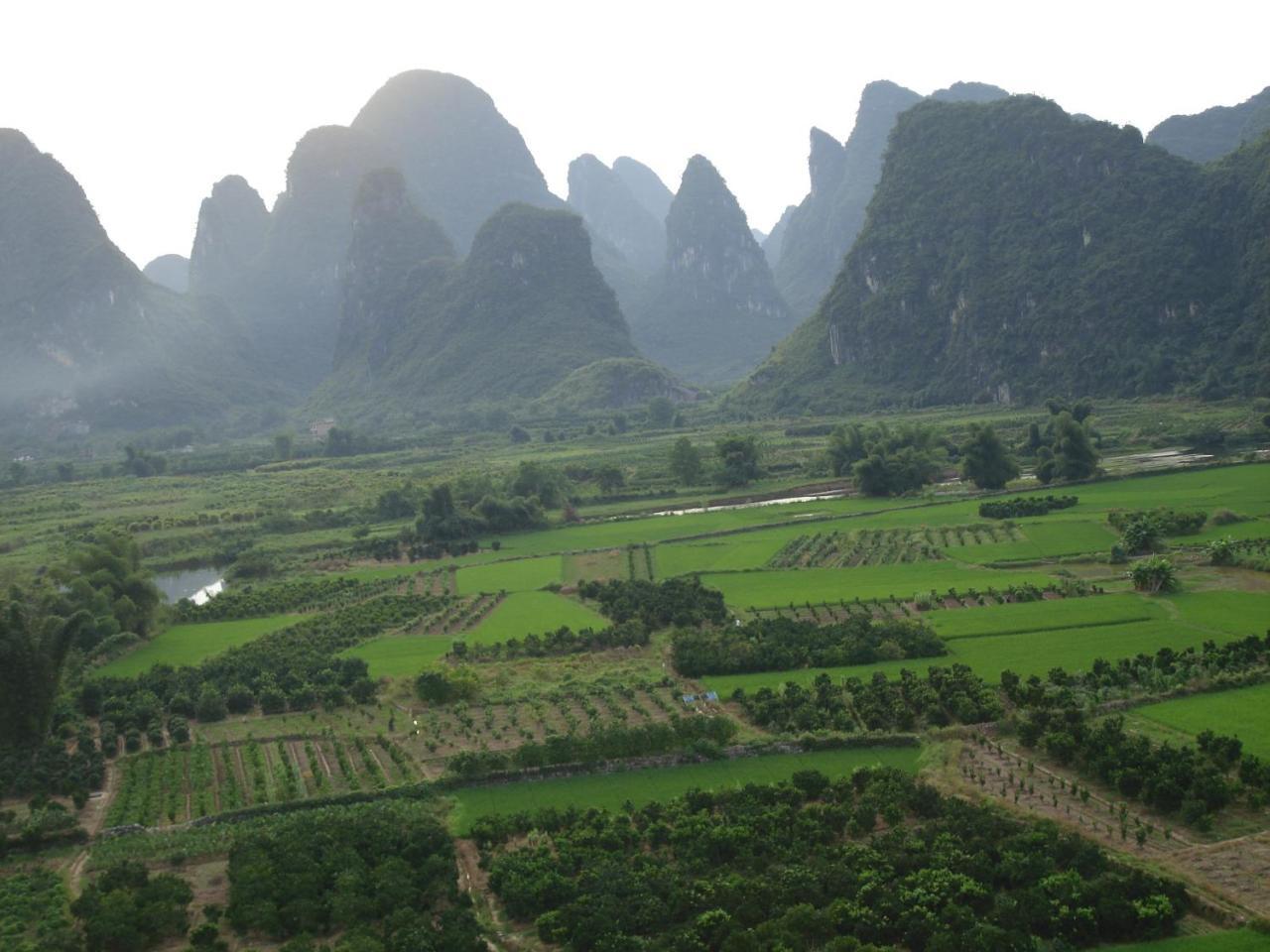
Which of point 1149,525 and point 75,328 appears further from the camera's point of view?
point 75,328

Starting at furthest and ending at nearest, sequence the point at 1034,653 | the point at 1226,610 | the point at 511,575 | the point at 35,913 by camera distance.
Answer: the point at 511,575, the point at 1226,610, the point at 1034,653, the point at 35,913

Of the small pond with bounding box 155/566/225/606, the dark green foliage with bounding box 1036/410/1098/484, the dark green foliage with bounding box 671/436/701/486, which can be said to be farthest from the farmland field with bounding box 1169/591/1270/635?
the small pond with bounding box 155/566/225/606

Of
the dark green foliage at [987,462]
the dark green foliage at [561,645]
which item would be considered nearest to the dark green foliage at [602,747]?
the dark green foliage at [561,645]

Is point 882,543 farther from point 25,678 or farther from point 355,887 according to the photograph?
point 355,887

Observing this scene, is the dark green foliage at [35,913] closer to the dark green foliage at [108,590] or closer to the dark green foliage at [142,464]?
the dark green foliage at [108,590]

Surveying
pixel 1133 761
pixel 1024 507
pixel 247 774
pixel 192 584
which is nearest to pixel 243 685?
pixel 247 774

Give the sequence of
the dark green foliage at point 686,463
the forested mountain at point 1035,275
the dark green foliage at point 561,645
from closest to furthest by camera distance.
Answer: the dark green foliage at point 561,645 < the dark green foliage at point 686,463 < the forested mountain at point 1035,275

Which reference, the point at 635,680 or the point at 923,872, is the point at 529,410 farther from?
the point at 923,872
